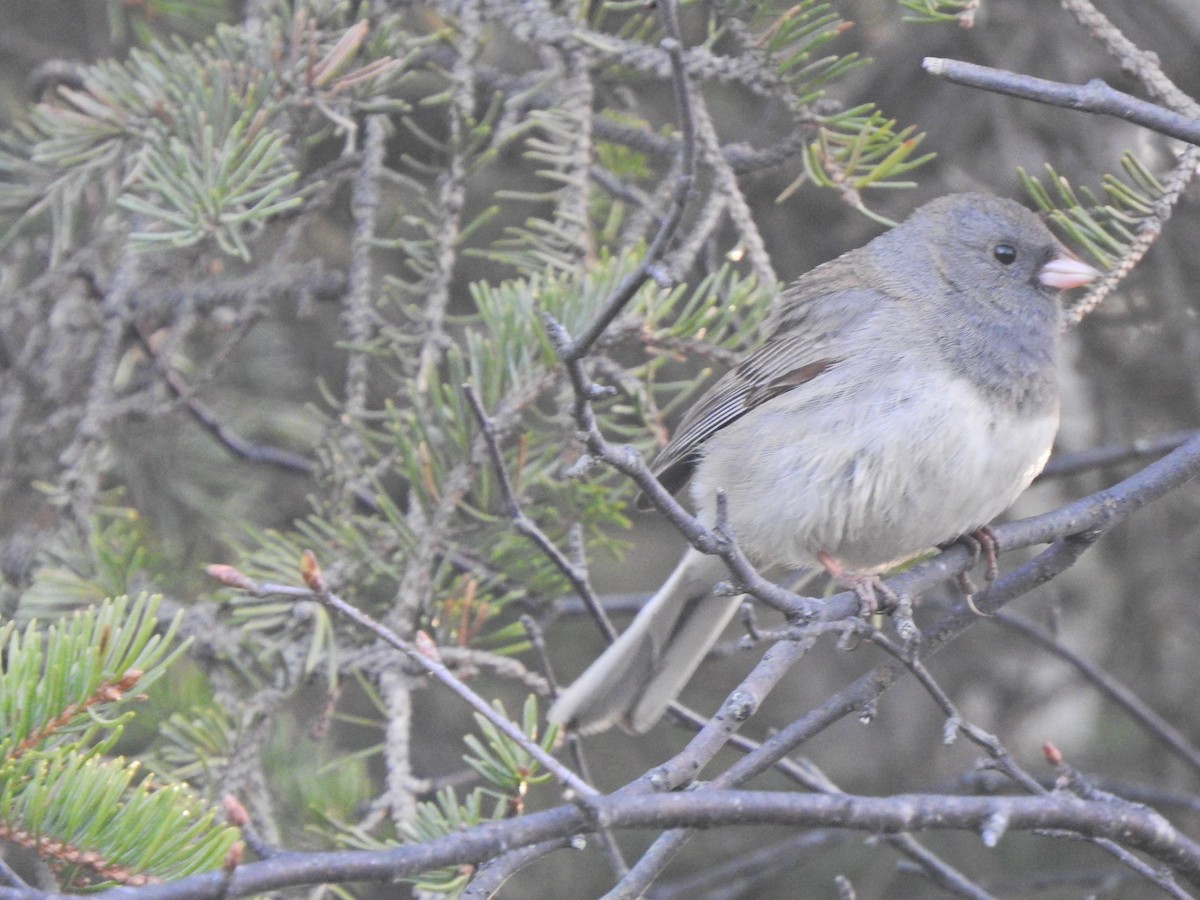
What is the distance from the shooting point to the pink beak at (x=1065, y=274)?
2572 millimetres

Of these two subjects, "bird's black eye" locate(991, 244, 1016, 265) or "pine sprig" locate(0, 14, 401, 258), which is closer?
"pine sprig" locate(0, 14, 401, 258)

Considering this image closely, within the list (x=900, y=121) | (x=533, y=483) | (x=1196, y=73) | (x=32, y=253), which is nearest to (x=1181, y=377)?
(x=1196, y=73)

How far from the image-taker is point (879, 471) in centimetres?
235

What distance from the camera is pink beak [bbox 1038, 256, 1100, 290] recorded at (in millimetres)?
2572

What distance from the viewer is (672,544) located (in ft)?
13.5

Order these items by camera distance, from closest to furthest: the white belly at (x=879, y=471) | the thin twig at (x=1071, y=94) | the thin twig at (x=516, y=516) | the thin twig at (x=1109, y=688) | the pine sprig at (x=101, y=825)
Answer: the pine sprig at (x=101, y=825) < the thin twig at (x=1071, y=94) < the thin twig at (x=516, y=516) < the white belly at (x=879, y=471) < the thin twig at (x=1109, y=688)

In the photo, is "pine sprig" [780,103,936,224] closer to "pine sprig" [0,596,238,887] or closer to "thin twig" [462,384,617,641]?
"thin twig" [462,384,617,641]

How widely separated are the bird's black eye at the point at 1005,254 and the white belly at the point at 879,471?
43cm

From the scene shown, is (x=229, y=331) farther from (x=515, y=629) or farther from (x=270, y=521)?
(x=515, y=629)

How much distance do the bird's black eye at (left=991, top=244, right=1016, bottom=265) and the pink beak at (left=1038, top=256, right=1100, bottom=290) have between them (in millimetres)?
74

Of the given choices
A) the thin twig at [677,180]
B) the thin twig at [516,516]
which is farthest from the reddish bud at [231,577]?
the thin twig at [677,180]

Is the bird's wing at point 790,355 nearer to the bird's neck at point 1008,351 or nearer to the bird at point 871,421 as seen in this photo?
the bird at point 871,421

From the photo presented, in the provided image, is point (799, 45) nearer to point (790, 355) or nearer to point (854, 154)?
point (854, 154)

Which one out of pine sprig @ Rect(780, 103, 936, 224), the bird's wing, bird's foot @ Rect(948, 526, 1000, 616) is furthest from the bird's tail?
pine sprig @ Rect(780, 103, 936, 224)
